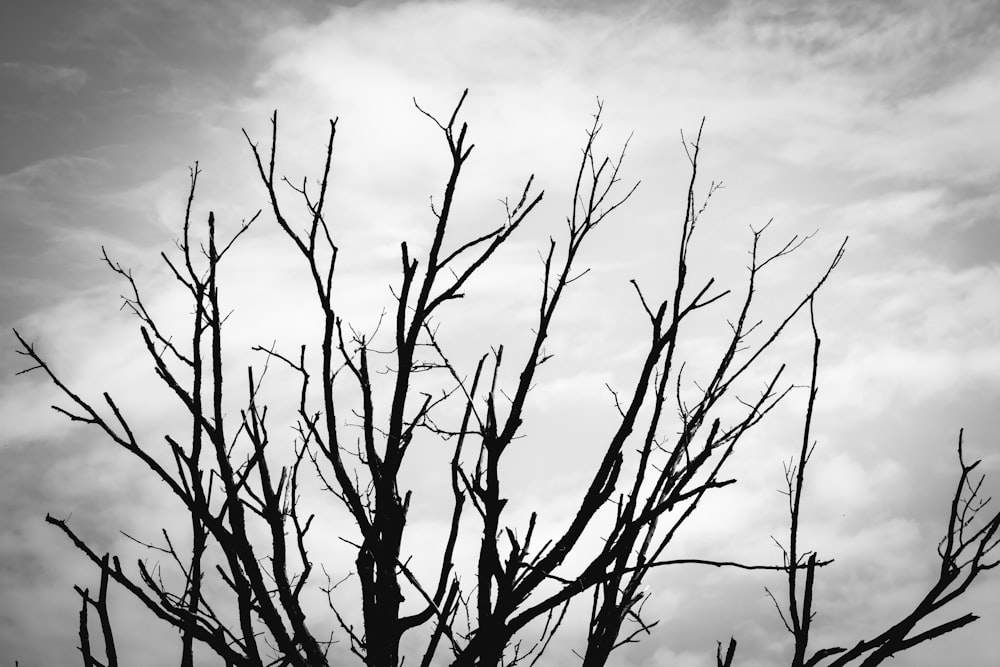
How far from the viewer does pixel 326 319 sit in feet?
8.99

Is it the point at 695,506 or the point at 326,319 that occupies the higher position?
the point at 326,319

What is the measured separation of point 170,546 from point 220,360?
1575 mm

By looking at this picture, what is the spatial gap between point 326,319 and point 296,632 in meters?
1.23

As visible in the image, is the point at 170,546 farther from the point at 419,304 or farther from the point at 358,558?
the point at 419,304

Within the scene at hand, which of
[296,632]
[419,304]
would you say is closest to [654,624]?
[296,632]

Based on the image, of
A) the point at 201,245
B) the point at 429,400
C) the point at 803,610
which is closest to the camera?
the point at 803,610

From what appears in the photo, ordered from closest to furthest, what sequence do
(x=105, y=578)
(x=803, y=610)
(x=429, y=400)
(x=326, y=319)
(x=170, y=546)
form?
(x=803, y=610)
(x=105, y=578)
(x=326, y=319)
(x=429, y=400)
(x=170, y=546)

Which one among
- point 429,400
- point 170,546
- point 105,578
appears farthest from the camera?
point 170,546

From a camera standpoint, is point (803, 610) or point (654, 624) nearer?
point (803, 610)

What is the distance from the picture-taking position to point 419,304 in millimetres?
2775

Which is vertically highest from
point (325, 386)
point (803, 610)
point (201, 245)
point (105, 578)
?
point (201, 245)

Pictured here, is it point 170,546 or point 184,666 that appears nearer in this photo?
point 184,666

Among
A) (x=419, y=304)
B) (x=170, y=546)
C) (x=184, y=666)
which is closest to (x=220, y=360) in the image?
(x=419, y=304)

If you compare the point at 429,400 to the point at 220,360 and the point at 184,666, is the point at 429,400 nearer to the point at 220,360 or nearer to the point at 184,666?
the point at 220,360
